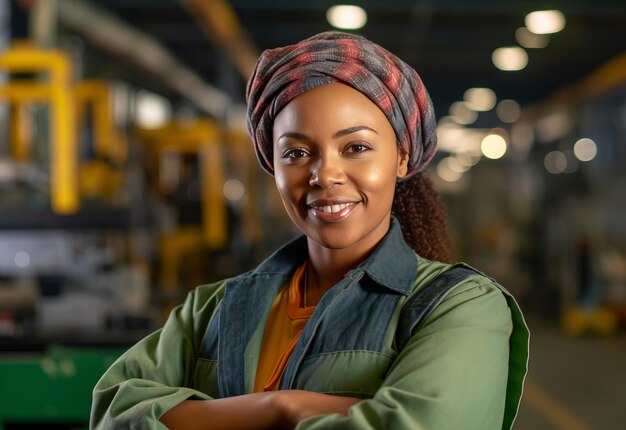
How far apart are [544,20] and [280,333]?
27.2ft

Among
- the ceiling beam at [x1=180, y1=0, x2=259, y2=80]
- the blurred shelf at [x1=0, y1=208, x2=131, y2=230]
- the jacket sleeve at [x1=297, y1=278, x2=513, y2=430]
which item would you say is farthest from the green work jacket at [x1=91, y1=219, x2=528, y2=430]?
the ceiling beam at [x1=180, y1=0, x2=259, y2=80]

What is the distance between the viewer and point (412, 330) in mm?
1309

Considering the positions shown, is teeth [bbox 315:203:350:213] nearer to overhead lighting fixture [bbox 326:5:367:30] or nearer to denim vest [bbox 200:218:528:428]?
denim vest [bbox 200:218:528:428]

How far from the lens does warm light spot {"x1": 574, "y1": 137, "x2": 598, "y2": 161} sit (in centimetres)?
1480

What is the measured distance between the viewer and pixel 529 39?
10.8 meters

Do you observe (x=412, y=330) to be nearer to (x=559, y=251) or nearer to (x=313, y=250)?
(x=313, y=250)

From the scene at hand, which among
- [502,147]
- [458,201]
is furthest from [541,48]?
[502,147]

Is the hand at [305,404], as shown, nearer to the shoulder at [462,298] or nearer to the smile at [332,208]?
the shoulder at [462,298]

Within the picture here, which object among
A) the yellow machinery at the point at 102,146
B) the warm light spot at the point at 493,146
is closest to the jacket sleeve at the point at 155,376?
the yellow machinery at the point at 102,146

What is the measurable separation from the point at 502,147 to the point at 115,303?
21630mm

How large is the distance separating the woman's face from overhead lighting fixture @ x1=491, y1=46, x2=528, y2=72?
1073 cm

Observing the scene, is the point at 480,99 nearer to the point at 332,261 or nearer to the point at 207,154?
the point at 207,154

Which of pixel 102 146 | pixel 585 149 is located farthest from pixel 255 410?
pixel 585 149

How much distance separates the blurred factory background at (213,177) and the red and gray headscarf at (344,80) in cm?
101
